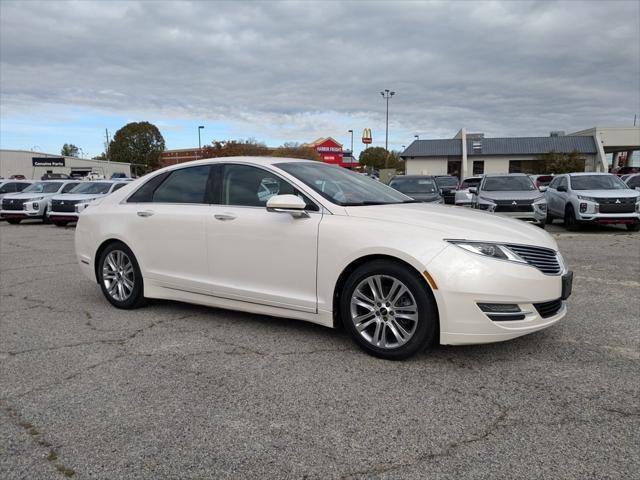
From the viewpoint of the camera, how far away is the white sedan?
12.3ft

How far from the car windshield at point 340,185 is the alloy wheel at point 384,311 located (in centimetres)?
78

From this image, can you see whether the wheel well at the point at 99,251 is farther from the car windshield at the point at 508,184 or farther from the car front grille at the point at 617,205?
the car front grille at the point at 617,205

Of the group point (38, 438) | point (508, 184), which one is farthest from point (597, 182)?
point (38, 438)

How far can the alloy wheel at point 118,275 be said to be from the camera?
5601 millimetres

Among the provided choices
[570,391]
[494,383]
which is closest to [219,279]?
[494,383]

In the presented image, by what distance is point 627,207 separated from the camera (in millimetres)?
12922

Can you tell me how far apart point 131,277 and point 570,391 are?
422 centimetres

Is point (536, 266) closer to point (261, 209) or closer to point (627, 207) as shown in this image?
point (261, 209)

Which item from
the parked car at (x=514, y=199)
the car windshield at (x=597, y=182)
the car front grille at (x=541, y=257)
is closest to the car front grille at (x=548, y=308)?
the car front grille at (x=541, y=257)

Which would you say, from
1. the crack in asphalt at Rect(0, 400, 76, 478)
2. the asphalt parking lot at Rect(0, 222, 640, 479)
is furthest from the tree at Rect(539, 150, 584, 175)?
the crack in asphalt at Rect(0, 400, 76, 478)

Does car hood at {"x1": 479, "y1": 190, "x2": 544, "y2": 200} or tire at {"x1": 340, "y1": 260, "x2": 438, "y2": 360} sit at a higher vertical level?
car hood at {"x1": 479, "y1": 190, "x2": 544, "y2": 200}

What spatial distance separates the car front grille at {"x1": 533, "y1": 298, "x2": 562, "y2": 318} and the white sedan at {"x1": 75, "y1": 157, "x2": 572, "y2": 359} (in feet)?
0.06

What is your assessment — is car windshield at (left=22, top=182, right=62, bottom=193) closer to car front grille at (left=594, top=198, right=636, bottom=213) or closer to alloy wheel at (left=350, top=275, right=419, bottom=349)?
car front grille at (left=594, top=198, right=636, bottom=213)

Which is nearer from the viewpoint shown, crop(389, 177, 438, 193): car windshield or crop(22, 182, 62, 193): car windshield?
crop(389, 177, 438, 193): car windshield
